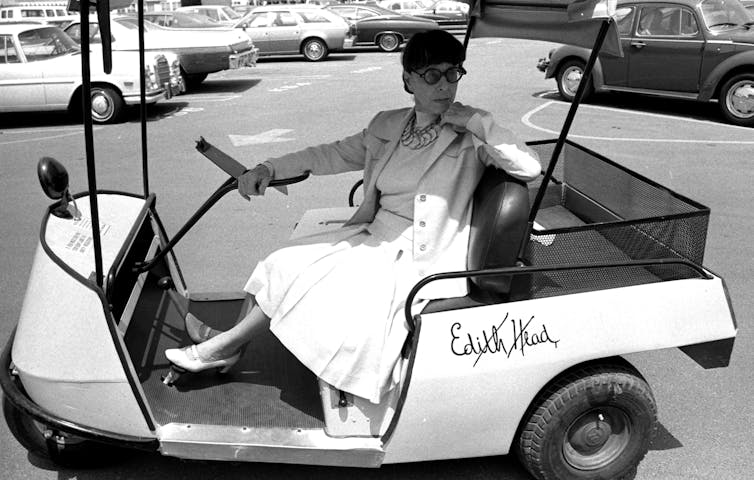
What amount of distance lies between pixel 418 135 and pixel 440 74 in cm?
28

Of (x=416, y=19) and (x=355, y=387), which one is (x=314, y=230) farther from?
(x=416, y=19)

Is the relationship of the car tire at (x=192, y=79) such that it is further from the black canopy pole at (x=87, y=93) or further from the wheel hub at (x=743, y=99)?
the black canopy pole at (x=87, y=93)

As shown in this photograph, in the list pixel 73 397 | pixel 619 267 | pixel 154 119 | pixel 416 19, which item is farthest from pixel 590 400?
pixel 416 19

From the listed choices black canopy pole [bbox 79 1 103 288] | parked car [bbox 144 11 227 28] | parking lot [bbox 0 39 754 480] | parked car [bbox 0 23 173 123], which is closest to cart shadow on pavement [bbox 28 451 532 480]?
parking lot [bbox 0 39 754 480]

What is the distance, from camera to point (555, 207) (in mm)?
3873

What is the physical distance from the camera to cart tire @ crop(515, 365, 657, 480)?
8.81ft

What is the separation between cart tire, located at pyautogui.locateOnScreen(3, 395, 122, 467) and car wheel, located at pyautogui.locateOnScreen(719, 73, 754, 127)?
9.02m

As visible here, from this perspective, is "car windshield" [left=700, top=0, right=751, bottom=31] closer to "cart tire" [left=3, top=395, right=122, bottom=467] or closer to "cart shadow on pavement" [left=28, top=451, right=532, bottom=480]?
"cart shadow on pavement" [left=28, top=451, right=532, bottom=480]

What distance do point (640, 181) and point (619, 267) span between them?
72cm

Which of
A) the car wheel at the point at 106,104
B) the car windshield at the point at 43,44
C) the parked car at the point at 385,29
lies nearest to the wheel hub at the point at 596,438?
the car wheel at the point at 106,104

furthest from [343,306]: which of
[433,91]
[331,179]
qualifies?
[331,179]

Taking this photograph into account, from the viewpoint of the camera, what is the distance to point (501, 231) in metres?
2.67

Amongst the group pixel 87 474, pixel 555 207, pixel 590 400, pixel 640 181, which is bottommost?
pixel 87 474
